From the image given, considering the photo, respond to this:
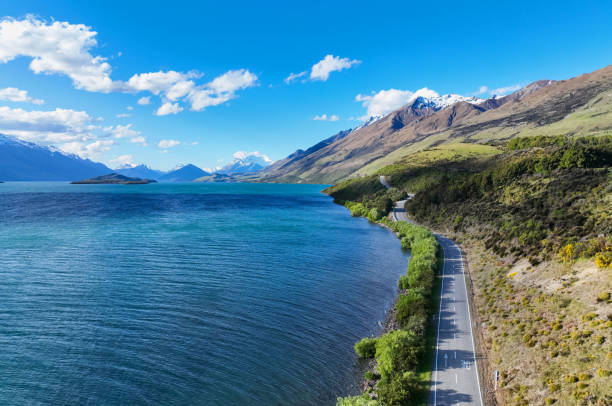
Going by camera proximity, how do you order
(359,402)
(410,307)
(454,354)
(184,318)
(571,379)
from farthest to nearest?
(410,307)
(184,318)
(454,354)
(571,379)
(359,402)

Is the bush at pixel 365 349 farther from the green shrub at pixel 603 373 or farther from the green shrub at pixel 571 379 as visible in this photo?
the green shrub at pixel 603 373

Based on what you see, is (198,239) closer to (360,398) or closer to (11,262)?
(11,262)

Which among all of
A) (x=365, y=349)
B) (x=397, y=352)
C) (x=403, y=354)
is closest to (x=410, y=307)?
(x=365, y=349)

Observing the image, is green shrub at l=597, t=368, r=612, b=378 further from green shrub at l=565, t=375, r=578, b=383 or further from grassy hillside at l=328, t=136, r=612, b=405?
green shrub at l=565, t=375, r=578, b=383

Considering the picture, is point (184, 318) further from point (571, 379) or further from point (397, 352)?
point (571, 379)

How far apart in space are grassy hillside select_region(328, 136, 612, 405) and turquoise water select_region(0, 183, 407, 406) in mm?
15852

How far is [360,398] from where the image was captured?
2684 cm

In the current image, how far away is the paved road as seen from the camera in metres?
28.2

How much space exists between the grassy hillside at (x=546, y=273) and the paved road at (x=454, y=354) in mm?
2081

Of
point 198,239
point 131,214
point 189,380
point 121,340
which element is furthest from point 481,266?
point 131,214

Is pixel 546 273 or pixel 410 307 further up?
pixel 546 273

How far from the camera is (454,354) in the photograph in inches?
1348

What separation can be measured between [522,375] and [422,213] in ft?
309

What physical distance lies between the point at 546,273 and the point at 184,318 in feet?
173
